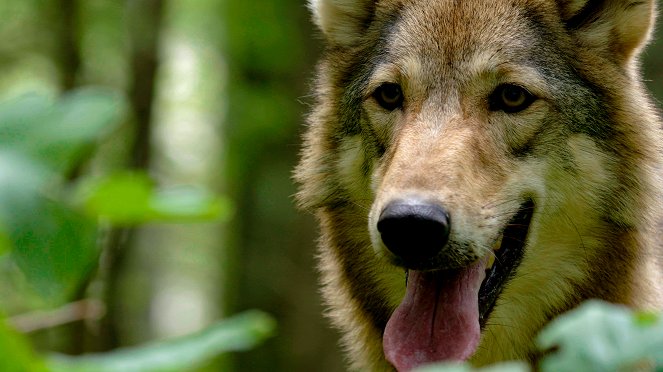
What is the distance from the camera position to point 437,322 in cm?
441

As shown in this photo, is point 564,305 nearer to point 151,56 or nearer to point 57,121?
point 57,121

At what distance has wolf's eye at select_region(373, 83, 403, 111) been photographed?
4746 millimetres

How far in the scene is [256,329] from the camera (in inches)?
60.4

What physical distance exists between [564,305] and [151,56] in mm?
5132

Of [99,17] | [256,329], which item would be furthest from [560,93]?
[99,17]

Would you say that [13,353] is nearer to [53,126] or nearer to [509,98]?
[53,126]

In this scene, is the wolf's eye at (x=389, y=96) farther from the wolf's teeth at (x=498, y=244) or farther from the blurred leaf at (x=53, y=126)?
the blurred leaf at (x=53, y=126)

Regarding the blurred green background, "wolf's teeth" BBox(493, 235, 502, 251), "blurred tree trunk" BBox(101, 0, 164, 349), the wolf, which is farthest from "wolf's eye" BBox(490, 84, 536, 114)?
"blurred tree trunk" BBox(101, 0, 164, 349)

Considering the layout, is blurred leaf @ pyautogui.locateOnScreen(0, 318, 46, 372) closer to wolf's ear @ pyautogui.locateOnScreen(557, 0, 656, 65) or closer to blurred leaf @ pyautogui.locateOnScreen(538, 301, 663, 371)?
blurred leaf @ pyautogui.locateOnScreen(538, 301, 663, 371)

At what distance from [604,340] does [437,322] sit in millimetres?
3140

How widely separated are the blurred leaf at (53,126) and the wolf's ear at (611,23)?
3.80 metres

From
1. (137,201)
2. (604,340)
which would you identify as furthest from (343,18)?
(604,340)

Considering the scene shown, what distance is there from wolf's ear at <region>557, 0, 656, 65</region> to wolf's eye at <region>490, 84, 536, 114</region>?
1.65 ft

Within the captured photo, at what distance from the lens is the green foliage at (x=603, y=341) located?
1282 millimetres
